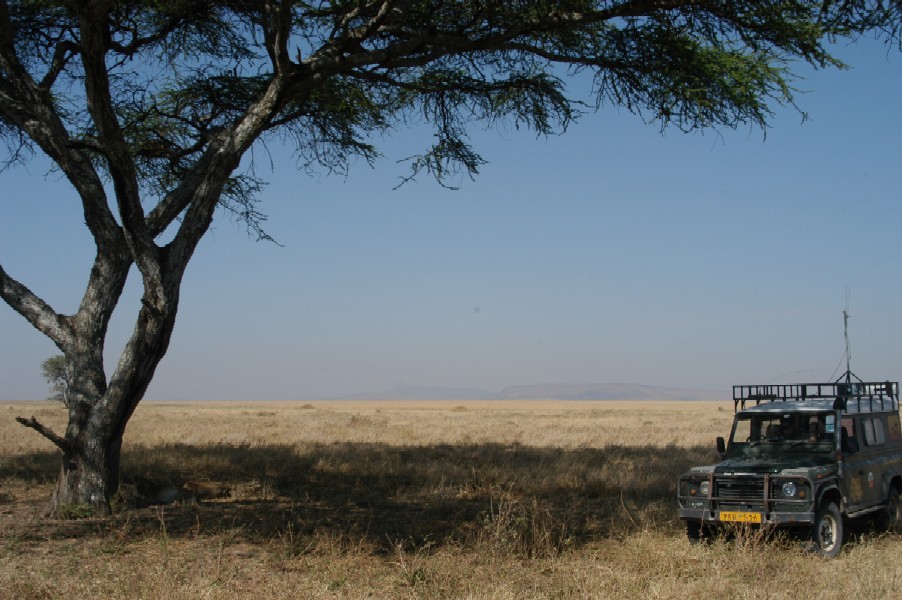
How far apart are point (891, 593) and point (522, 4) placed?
9.07 m

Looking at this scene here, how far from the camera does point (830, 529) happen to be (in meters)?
10.1

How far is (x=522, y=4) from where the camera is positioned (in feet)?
41.7

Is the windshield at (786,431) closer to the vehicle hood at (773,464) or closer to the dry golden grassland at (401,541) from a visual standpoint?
the vehicle hood at (773,464)

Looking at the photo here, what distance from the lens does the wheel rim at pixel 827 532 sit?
984cm

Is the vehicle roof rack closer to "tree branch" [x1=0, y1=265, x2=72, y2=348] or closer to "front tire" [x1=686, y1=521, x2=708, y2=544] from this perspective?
"front tire" [x1=686, y1=521, x2=708, y2=544]

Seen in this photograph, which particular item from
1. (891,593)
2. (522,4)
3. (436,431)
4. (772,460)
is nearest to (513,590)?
(891,593)

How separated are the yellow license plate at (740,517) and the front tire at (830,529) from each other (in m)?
0.62

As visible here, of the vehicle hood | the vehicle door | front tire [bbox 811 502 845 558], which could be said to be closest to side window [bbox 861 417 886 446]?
the vehicle door

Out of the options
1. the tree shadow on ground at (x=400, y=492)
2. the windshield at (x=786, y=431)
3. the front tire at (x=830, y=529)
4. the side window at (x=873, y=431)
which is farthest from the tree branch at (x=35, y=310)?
the side window at (x=873, y=431)

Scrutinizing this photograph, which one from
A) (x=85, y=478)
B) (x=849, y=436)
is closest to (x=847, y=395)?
(x=849, y=436)

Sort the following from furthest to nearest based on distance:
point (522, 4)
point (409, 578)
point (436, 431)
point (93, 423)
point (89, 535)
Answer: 1. point (436, 431)
2. point (522, 4)
3. point (93, 423)
4. point (89, 535)
5. point (409, 578)

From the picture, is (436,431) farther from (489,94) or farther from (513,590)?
(513,590)

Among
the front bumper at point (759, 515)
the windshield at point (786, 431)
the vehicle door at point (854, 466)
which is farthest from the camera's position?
the windshield at point (786, 431)

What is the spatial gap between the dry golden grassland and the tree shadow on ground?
50 millimetres
